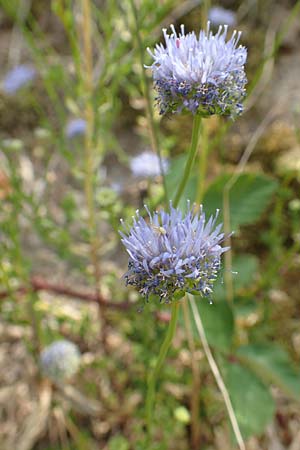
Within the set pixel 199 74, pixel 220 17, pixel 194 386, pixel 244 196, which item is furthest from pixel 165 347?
pixel 220 17

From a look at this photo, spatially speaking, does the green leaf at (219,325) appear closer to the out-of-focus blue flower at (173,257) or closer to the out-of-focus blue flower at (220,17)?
the out-of-focus blue flower at (173,257)

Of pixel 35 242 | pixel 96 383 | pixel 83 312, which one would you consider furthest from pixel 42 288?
pixel 35 242

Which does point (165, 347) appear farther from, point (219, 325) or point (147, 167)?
point (147, 167)

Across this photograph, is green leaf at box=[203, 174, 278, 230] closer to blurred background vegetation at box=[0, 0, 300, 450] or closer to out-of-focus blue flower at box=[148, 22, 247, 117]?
blurred background vegetation at box=[0, 0, 300, 450]

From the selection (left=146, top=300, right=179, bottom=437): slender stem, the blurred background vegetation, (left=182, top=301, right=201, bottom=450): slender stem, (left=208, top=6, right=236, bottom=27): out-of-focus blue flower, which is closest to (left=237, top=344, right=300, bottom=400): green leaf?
the blurred background vegetation

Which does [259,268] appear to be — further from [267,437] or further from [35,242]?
[35,242]
